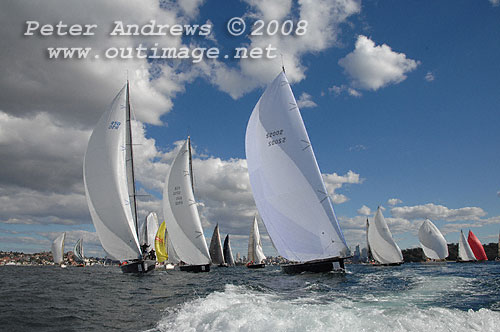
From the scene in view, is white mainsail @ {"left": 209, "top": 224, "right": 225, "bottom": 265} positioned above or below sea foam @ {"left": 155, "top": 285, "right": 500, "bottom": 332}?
below

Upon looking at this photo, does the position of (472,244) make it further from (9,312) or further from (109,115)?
(9,312)

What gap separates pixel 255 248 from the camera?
7375cm

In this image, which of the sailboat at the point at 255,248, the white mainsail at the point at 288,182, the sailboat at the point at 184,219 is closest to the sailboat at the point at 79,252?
the sailboat at the point at 255,248

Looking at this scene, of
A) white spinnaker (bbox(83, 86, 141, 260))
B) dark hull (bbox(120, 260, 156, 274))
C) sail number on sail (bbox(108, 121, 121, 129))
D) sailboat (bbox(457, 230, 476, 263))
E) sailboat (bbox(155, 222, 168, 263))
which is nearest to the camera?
white spinnaker (bbox(83, 86, 141, 260))

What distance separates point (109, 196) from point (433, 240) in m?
67.2

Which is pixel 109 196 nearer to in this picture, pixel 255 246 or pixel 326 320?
pixel 326 320

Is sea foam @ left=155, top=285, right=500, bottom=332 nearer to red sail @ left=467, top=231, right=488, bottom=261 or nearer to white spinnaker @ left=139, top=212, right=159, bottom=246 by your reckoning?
white spinnaker @ left=139, top=212, right=159, bottom=246

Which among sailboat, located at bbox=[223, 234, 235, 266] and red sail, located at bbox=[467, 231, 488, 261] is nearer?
red sail, located at bbox=[467, 231, 488, 261]

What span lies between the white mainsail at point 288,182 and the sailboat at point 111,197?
42.7ft

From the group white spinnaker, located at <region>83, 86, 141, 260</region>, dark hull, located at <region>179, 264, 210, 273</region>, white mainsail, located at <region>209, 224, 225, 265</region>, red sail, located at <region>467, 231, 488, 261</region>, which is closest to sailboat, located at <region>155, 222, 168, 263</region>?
white mainsail, located at <region>209, 224, 225, 265</region>

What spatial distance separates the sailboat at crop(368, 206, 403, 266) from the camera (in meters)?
55.2

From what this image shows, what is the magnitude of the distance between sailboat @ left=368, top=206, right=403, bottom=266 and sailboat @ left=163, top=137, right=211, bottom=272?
105 ft

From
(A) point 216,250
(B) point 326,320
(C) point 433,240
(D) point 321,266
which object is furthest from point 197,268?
(C) point 433,240

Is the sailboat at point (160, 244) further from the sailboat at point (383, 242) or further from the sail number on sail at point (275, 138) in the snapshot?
the sail number on sail at point (275, 138)
